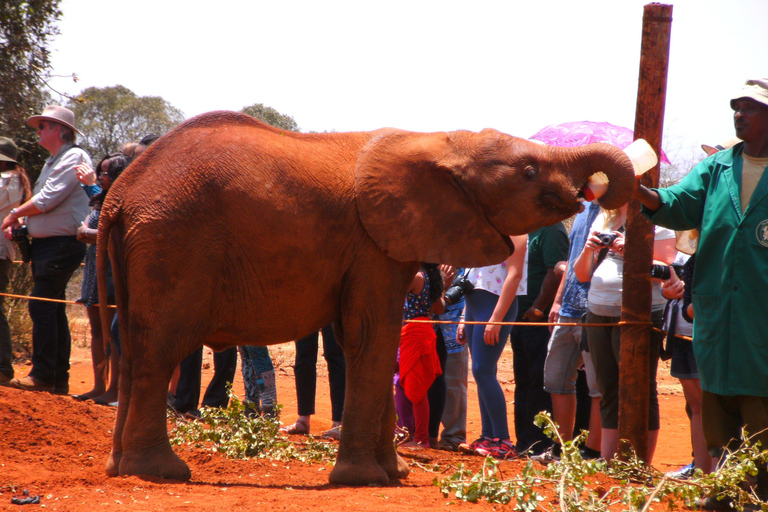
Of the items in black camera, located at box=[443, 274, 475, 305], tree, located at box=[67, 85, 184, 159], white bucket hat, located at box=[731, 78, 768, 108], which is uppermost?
tree, located at box=[67, 85, 184, 159]

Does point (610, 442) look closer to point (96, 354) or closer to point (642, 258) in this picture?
point (642, 258)

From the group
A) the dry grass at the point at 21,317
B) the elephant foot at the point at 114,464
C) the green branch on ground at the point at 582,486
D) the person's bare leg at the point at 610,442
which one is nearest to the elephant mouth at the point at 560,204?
the green branch on ground at the point at 582,486

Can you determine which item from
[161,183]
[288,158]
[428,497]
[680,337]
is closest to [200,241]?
[161,183]

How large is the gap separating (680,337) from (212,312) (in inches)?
133

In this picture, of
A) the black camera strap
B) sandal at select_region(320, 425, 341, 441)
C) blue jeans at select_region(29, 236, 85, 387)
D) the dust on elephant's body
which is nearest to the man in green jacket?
the dust on elephant's body

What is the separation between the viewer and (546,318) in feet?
24.1

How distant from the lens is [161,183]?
4.38 meters

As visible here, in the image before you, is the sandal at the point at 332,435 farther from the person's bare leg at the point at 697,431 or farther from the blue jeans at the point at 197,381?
the person's bare leg at the point at 697,431

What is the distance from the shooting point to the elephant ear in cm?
452

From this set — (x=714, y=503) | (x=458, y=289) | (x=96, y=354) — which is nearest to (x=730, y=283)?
(x=714, y=503)

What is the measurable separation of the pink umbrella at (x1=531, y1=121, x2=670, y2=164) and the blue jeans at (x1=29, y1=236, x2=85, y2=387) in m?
5.05

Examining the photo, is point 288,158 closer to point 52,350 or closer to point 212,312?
point 212,312

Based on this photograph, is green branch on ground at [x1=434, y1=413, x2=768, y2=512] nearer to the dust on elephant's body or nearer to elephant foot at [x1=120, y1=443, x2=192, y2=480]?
the dust on elephant's body

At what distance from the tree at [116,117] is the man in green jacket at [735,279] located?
82.1ft
